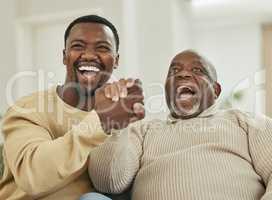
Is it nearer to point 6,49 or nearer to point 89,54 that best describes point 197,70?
point 89,54

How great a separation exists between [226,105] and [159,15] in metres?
0.93

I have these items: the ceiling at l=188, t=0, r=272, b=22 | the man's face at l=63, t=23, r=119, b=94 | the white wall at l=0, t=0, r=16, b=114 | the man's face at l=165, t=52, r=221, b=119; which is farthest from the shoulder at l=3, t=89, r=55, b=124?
the ceiling at l=188, t=0, r=272, b=22

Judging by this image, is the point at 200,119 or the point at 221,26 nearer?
the point at 200,119

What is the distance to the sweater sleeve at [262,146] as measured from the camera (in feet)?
3.98

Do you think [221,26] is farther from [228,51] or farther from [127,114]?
[127,114]

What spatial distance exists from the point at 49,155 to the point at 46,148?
0.02 metres

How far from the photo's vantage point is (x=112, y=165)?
119 centimetres

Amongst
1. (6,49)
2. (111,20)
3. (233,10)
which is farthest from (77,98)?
(233,10)

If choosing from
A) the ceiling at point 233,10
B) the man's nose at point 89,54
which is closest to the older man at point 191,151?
the man's nose at point 89,54

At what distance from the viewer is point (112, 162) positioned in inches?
46.9

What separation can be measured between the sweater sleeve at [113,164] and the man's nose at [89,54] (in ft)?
0.79

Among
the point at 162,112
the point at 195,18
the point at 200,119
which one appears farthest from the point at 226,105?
the point at 200,119

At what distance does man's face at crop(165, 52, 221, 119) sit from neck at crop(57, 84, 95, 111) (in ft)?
1.01

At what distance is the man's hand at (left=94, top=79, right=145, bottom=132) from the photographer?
1.02 metres
